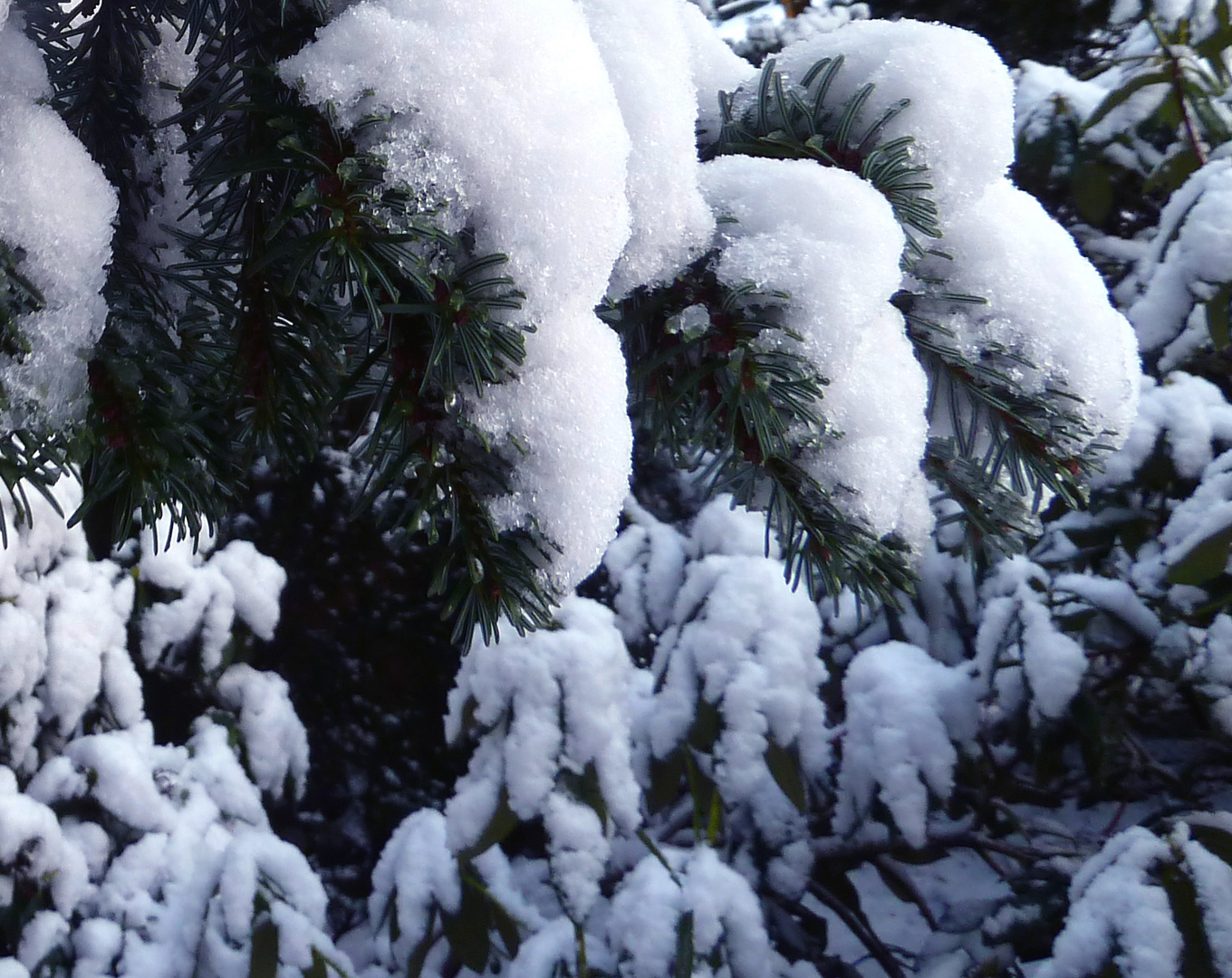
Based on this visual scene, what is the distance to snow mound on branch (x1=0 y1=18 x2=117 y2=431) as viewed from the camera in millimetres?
286

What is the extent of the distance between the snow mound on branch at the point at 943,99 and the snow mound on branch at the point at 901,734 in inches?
28.5

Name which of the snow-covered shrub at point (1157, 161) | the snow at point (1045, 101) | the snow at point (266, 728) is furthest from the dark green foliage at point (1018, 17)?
the snow at point (266, 728)

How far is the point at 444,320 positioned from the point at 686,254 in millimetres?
138

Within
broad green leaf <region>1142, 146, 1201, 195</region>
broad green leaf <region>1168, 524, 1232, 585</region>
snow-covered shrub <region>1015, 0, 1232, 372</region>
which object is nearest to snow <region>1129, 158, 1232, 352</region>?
snow-covered shrub <region>1015, 0, 1232, 372</region>

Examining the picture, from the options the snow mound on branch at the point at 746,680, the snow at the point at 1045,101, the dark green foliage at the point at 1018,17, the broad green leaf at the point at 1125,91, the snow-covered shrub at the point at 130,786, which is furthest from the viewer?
the dark green foliage at the point at 1018,17

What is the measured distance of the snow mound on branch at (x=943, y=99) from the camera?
401mm

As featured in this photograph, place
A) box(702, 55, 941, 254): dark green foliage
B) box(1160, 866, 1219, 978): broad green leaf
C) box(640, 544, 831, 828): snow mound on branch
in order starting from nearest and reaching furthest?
box(702, 55, 941, 254): dark green foliage
box(1160, 866, 1219, 978): broad green leaf
box(640, 544, 831, 828): snow mound on branch

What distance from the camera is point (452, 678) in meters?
1.30

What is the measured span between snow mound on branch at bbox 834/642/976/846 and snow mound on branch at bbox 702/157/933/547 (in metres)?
0.70

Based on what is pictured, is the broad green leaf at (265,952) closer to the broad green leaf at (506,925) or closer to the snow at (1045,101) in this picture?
the broad green leaf at (506,925)

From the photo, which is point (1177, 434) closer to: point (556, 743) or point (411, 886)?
point (556, 743)

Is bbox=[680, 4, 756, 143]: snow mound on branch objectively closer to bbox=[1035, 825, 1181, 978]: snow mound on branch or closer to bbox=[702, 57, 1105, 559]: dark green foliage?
bbox=[702, 57, 1105, 559]: dark green foliage

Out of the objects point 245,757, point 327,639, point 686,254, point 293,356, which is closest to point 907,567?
point 686,254

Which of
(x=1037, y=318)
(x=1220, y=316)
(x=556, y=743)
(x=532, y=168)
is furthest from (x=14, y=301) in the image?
(x=1220, y=316)
